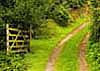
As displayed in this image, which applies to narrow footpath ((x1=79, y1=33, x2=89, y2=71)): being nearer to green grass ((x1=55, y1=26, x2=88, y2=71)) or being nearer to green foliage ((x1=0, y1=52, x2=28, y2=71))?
green grass ((x1=55, y1=26, x2=88, y2=71))

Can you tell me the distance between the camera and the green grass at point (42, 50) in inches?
1194

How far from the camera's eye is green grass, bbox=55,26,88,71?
29.1 meters

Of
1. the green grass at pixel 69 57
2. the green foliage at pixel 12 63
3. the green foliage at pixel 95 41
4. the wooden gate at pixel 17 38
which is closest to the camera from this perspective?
the green foliage at pixel 12 63

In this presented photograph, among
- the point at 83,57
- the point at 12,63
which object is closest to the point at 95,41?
the point at 83,57

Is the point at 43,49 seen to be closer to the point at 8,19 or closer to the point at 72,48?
the point at 72,48

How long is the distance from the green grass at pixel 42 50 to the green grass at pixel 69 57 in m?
1.57

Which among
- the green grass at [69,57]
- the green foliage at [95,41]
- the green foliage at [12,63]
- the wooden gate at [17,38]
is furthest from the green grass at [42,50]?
the green foliage at [95,41]

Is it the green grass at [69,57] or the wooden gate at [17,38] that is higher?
→ the wooden gate at [17,38]

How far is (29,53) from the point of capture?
118 ft

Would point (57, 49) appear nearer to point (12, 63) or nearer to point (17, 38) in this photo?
point (17, 38)

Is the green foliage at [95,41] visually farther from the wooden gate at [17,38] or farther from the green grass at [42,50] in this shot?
the wooden gate at [17,38]

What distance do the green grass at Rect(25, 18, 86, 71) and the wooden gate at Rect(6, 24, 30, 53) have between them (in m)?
1.32

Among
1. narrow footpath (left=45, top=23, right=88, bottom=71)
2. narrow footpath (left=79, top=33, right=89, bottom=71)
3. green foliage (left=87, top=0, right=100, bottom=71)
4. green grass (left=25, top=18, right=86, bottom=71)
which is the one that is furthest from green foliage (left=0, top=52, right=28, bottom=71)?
green foliage (left=87, top=0, right=100, bottom=71)

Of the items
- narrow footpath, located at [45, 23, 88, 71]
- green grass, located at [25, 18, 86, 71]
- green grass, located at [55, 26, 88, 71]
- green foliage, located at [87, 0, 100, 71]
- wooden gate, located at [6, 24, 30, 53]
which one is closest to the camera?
green grass, located at [55, 26, 88, 71]
